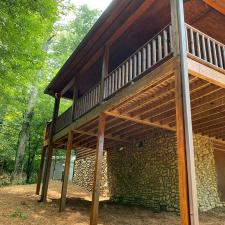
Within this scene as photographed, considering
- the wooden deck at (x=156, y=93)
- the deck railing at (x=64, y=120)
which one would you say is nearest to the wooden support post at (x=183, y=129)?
the wooden deck at (x=156, y=93)

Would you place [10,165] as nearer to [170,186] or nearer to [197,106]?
[170,186]

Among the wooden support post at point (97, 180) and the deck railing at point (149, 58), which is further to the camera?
the wooden support post at point (97, 180)

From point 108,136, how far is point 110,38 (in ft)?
15.0

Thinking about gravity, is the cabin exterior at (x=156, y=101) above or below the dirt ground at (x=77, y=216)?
above

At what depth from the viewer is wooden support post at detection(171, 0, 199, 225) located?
154 inches

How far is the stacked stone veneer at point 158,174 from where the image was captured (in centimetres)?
931

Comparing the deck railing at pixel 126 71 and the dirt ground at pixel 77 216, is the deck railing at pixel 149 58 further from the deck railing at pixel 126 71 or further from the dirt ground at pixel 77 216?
the dirt ground at pixel 77 216

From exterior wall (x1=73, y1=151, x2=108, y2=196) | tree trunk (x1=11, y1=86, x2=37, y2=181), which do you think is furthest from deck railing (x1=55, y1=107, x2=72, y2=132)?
tree trunk (x1=11, y1=86, x2=37, y2=181)

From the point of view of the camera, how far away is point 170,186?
365 inches

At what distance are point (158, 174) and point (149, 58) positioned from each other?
5.75m

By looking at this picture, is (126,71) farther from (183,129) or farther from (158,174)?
(158,174)

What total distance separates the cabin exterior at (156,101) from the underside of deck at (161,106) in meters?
0.03

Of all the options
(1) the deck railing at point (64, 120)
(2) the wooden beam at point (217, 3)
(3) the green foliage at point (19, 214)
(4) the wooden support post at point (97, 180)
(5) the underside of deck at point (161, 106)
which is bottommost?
(3) the green foliage at point (19, 214)

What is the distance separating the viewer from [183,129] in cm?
436
